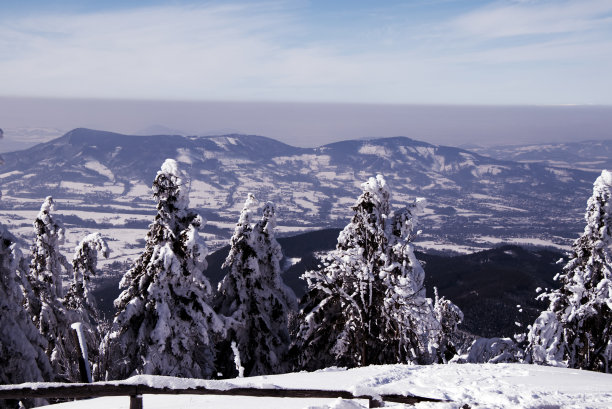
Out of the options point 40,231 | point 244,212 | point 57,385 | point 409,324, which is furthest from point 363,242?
point 40,231

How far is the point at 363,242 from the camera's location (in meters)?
15.8

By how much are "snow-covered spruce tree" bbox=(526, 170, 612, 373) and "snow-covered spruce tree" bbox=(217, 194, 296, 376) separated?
1143 cm

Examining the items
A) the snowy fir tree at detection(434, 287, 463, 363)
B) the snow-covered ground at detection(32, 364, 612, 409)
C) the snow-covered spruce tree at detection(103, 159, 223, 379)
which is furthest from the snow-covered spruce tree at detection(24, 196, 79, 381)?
the snowy fir tree at detection(434, 287, 463, 363)

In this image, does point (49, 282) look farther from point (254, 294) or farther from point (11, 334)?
point (254, 294)

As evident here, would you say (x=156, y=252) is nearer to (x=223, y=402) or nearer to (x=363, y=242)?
(x=363, y=242)

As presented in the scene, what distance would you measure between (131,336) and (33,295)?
3826 mm

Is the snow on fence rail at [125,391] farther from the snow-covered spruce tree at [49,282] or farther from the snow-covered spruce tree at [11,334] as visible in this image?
the snow-covered spruce tree at [49,282]

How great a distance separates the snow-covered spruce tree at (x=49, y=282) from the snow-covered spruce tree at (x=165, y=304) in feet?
9.32

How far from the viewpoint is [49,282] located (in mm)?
19531

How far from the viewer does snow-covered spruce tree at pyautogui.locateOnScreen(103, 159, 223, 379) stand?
16781mm

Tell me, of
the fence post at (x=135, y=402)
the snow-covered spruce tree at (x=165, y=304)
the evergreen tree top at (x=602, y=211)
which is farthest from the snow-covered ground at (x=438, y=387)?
the evergreen tree top at (x=602, y=211)

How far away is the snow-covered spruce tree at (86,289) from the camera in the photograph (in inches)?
741

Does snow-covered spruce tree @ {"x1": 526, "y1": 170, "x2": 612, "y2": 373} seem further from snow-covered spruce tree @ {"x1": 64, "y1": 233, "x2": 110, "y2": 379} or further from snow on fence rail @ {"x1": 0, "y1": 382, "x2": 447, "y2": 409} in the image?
snow-covered spruce tree @ {"x1": 64, "y1": 233, "x2": 110, "y2": 379}

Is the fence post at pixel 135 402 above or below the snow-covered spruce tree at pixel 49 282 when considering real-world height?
above
